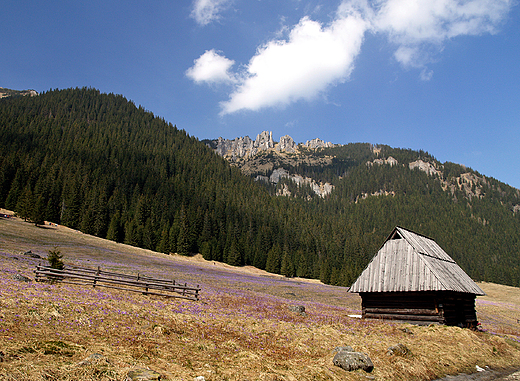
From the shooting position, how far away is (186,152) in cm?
17950

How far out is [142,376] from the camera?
24.3ft

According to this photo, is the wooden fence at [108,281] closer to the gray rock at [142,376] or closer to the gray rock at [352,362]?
the gray rock at [352,362]

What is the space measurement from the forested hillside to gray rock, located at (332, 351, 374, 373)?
76.4 meters

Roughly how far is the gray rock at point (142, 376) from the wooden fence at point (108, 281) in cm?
1540

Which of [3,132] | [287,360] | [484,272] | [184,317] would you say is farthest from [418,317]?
[3,132]

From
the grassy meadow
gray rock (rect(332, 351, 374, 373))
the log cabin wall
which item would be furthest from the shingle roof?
gray rock (rect(332, 351, 374, 373))

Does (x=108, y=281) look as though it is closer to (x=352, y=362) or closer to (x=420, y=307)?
(x=352, y=362)

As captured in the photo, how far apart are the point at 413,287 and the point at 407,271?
1603mm

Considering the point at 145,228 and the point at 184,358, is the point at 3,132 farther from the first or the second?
the point at 184,358

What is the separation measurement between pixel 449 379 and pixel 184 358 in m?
10.3

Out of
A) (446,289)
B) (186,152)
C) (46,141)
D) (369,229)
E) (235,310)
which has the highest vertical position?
(186,152)

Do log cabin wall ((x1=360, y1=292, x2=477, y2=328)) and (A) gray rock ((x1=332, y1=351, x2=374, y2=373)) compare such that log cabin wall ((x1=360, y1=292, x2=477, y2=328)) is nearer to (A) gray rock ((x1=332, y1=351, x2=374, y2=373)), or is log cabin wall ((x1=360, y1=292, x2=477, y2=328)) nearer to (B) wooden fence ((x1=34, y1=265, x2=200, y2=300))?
(A) gray rock ((x1=332, y1=351, x2=374, y2=373))

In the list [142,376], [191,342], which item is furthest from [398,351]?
[142,376]

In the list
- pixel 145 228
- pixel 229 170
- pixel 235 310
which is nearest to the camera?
pixel 235 310
